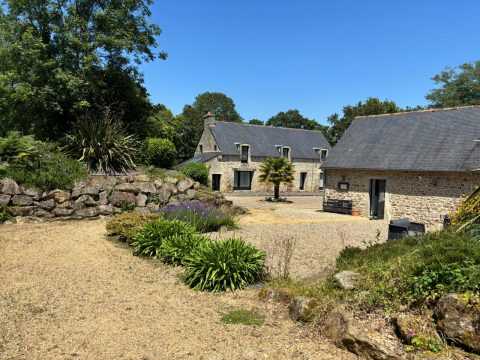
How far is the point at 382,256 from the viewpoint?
5328 mm

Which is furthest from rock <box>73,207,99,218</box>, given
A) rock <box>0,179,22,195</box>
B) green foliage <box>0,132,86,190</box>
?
rock <box>0,179,22,195</box>

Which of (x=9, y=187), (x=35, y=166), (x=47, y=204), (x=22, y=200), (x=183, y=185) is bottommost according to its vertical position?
(x=47, y=204)

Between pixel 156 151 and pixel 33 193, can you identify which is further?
pixel 156 151

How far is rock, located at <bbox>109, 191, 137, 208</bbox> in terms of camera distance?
1252cm

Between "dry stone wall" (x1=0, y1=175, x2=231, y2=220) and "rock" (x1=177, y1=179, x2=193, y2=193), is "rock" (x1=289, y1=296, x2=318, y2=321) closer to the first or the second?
"dry stone wall" (x1=0, y1=175, x2=231, y2=220)

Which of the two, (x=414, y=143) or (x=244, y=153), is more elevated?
(x=244, y=153)

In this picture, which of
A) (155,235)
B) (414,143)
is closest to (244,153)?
(414,143)

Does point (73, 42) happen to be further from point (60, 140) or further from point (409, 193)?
point (409, 193)

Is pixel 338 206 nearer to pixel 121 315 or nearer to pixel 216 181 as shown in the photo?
pixel 216 181

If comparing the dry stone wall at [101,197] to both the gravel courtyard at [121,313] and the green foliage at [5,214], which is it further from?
the gravel courtyard at [121,313]

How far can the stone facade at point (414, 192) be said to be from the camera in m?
15.3

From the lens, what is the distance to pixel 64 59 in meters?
14.0

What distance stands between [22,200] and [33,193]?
0.35m

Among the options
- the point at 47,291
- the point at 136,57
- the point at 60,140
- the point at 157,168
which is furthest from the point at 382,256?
the point at 136,57
